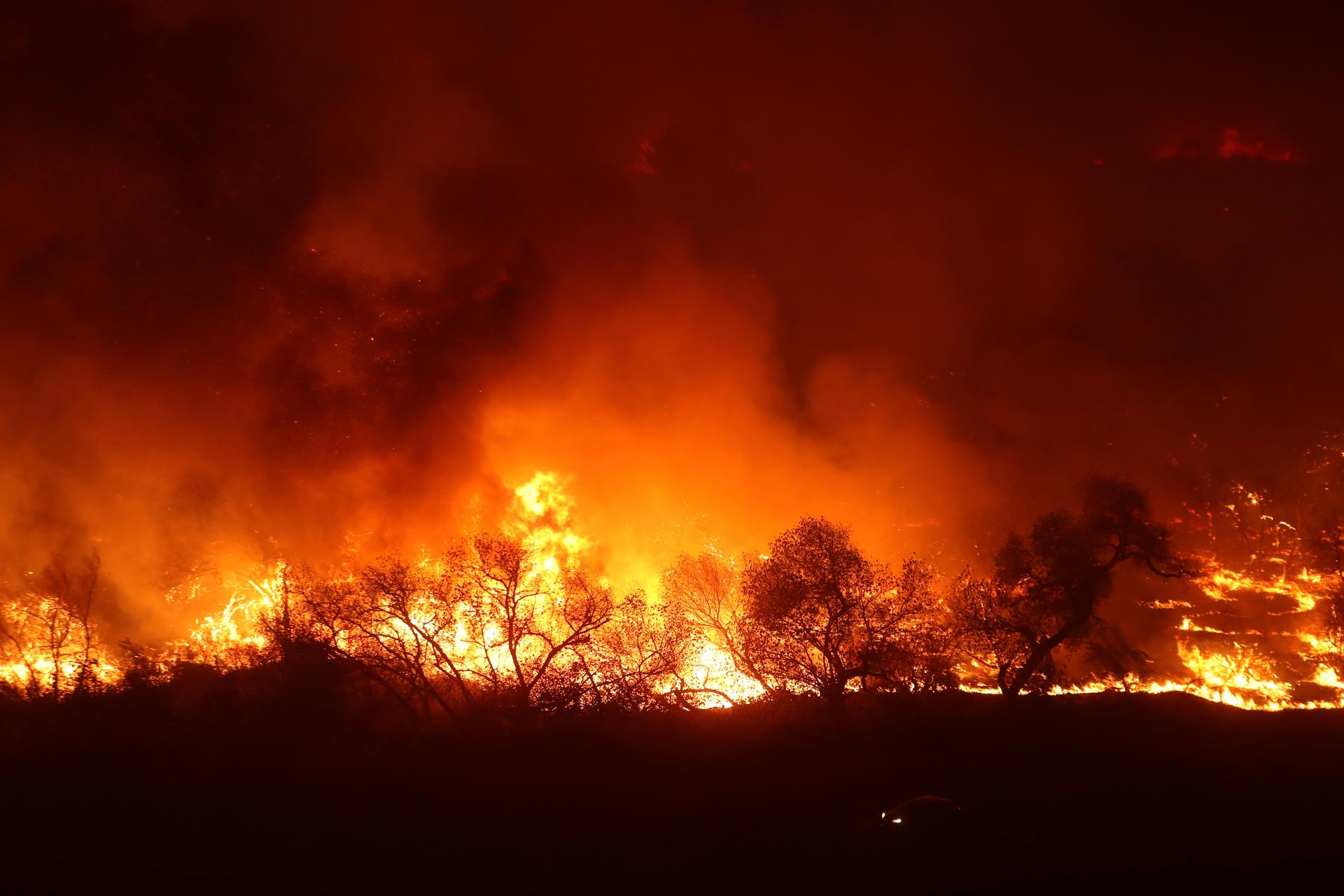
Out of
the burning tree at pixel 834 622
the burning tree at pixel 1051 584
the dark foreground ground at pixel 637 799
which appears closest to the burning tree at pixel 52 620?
the dark foreground ground at pixel 637 799

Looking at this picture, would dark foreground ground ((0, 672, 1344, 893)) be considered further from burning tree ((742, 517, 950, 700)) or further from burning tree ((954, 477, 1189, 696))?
burning tree ((954, 477, 1189, 696))

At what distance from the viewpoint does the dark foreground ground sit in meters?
30.8

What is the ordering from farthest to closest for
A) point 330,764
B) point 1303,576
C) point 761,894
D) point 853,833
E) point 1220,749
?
point 1303,576 → point 1220,749 → point 330,764 → point 853,833 → point 761,894

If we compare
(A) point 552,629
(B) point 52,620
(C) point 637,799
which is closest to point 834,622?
(C) point 637,799

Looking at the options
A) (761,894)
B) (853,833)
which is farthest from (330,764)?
(853,833)

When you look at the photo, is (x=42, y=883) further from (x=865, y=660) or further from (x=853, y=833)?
(x=865, y=660)

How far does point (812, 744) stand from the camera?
39188mm

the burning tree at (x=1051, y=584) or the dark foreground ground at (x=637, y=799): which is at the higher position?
the burning tree at (x=1051, y=584)

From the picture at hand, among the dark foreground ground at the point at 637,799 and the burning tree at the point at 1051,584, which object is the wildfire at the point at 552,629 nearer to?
the burning tree at the point at 1051,584

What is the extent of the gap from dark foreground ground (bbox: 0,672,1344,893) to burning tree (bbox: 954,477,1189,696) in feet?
9.66

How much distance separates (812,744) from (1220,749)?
2207 centimetres

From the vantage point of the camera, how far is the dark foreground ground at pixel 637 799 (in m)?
30.8

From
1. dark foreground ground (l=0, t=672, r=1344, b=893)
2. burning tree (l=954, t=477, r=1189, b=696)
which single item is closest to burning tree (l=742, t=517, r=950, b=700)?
dark foreground ground (l=0, t=672, r=1344, b=893)

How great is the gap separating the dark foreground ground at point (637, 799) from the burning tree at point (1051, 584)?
9.66 feet
